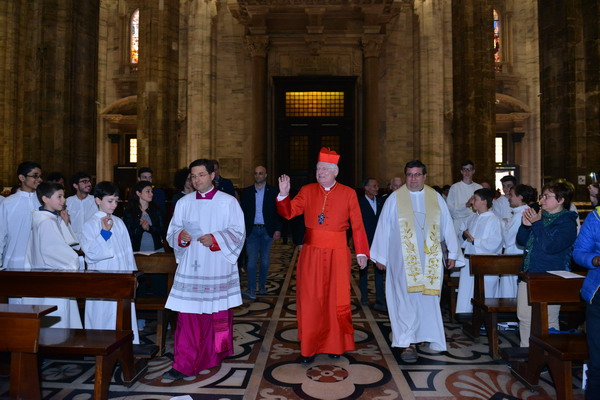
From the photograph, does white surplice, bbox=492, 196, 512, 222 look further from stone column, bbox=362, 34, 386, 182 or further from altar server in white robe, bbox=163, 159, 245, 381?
stone column, bbox=362, 34, 386, 182

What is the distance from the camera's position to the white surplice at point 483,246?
5699 mm

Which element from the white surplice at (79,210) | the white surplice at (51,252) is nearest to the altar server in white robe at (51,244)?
the white surplice at (51,252)

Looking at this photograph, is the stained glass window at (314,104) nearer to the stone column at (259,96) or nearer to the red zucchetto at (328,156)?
the stone column at (259,96)

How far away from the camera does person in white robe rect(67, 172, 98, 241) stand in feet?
21.3

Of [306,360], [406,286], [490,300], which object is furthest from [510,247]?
[306,360]

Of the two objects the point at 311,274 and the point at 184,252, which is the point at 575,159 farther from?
the point at 184,252

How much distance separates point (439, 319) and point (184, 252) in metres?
2.89

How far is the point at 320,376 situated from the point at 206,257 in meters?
1.58

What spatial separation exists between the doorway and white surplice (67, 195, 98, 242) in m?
11.7

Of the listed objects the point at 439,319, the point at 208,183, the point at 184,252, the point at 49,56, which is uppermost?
the point at 49,56

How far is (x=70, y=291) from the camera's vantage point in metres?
3.79

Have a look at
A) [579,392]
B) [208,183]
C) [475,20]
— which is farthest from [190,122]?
[579,392]

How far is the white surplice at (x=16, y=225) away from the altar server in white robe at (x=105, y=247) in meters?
1.58

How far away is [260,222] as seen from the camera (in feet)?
24.7
